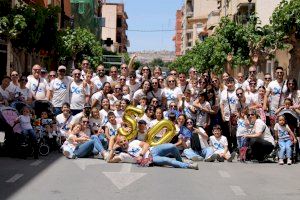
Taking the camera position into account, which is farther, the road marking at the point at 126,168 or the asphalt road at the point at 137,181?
the road marking at the point at 126,168

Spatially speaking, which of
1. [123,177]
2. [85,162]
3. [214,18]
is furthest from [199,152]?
[214,18]

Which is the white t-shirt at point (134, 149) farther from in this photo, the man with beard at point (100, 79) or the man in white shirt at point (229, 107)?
the man with beard at point (100, 79)

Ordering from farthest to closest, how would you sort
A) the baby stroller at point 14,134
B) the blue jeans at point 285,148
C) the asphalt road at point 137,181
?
1. the blue jeans at point 285,148
2. the baby stroller at point 14,134
3. the asphalt road at point 137,181

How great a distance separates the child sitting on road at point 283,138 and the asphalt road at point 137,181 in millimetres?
452

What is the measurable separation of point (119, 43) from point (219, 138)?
5761 inches

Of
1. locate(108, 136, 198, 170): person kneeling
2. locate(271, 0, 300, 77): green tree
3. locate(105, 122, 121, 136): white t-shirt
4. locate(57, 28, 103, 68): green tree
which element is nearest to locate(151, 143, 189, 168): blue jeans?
locate(108, 136, 198, 170): person kneeling

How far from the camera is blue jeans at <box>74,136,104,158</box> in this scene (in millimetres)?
14672

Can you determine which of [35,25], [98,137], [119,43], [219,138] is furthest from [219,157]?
[119,43]

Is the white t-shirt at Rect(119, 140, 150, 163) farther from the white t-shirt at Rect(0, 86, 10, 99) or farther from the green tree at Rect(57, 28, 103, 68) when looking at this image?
the green tree at Rect(57, 28, 103, 68)

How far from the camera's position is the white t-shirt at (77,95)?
16.5m

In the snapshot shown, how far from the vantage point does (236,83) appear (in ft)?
56.7

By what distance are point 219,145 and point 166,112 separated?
5.30ft

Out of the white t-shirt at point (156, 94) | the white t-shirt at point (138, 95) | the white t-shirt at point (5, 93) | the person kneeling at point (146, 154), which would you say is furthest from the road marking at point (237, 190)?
the white t-shirt at point (5, 93)

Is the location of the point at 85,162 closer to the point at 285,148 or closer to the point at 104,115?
the point at 104,115
